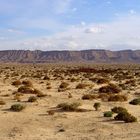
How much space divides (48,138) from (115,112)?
614 cm

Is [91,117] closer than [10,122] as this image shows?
No

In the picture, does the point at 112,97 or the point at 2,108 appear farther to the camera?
the point at 112,97

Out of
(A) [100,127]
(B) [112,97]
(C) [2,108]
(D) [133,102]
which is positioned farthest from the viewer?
(B) [112,97]

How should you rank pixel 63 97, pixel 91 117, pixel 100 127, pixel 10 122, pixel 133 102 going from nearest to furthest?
pixel 100 127 < pixel 10 122 < pixel 91 117 < pixel 133 102 < pixel 63 97

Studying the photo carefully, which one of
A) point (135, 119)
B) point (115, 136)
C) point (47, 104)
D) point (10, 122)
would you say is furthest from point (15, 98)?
point (115, 136)

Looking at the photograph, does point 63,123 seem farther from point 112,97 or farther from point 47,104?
point 112,97

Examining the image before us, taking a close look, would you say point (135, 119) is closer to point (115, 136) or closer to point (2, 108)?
point (115, 136)

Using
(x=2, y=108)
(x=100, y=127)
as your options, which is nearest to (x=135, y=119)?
(x=100, y=127)

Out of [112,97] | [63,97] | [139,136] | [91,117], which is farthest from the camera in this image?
[63,97]

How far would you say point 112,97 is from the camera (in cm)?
2564

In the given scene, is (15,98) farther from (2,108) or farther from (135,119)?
(135,119)

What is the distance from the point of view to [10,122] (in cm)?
1814

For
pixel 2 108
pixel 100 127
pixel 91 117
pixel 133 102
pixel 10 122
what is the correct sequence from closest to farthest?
pixel 100 127
pixel 10 122
pixel 91 117
pixel 2 108
pixel 133 102

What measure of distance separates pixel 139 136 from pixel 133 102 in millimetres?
9473
